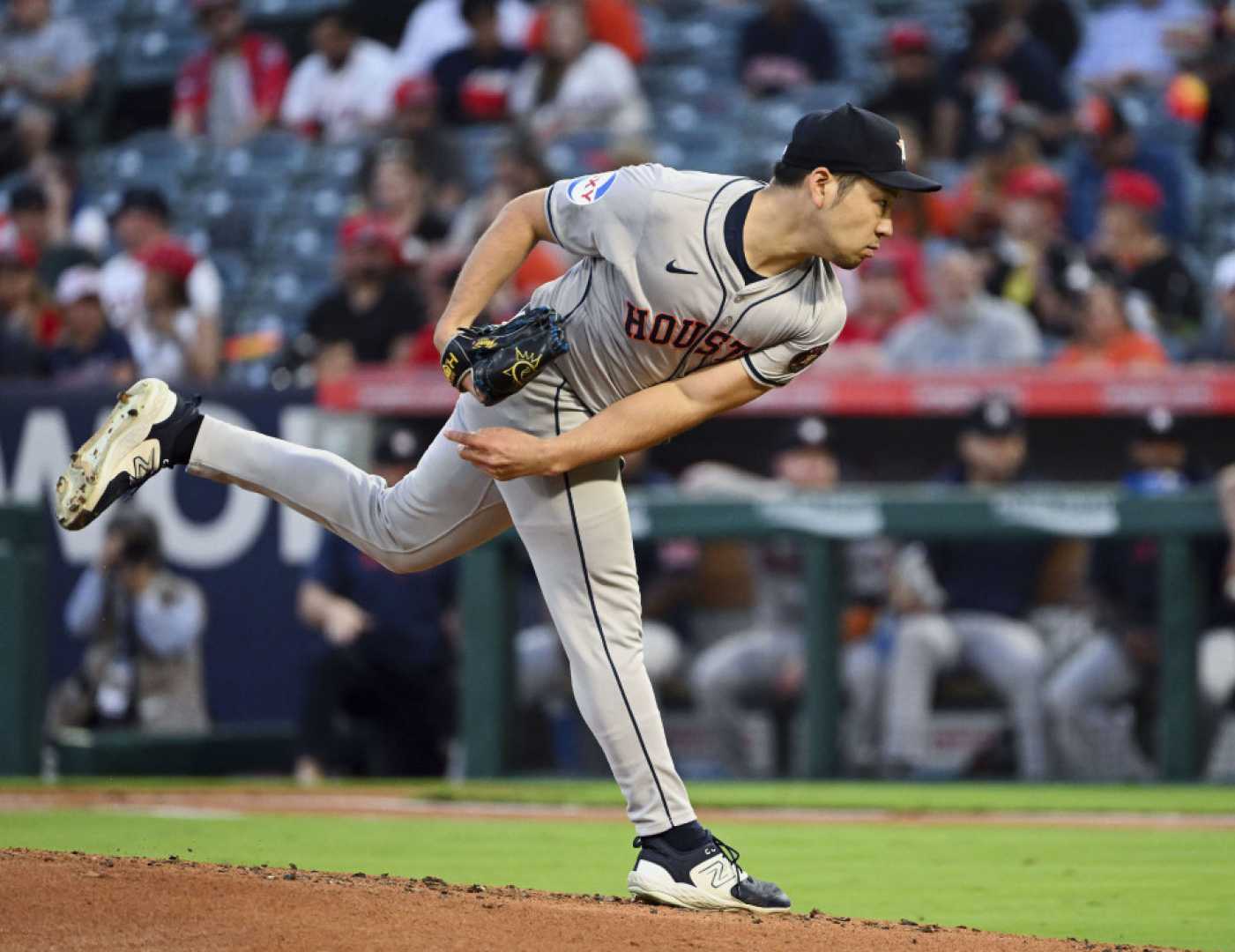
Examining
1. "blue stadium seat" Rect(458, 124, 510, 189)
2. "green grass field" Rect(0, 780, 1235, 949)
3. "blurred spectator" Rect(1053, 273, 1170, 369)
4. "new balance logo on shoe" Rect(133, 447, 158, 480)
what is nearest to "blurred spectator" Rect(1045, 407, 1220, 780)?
"green grass field" Rect(0, 780, 1235, 949)

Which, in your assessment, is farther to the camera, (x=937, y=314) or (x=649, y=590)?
(x=937, y=314)

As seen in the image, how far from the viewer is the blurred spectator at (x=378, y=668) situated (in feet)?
29.0

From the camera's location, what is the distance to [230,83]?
1404cm

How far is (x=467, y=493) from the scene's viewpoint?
4.44 metres

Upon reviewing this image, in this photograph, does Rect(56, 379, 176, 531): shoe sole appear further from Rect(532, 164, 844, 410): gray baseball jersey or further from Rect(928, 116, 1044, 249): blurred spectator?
Rect(928, 116, 1044, 249): blurred spectator

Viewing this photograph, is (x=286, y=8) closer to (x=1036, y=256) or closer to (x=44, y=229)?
(x=44, y=229)

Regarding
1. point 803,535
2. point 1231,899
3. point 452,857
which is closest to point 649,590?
point 803,535

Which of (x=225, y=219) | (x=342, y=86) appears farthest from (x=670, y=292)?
(x=225, y=219)

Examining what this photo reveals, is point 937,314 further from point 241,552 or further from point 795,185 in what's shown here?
point 795,185

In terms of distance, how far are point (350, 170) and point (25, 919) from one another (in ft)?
32.7

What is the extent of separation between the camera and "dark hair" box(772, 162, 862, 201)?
13.2 ft

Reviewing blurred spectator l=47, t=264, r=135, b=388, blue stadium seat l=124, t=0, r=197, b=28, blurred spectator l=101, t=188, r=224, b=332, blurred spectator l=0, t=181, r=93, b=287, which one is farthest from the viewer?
blue stadium seat l=124, t=0, r=197, b=28

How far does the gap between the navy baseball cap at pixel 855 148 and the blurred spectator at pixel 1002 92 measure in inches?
287

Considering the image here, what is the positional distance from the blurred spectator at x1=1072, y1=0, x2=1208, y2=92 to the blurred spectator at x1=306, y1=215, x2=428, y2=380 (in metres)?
4.10
